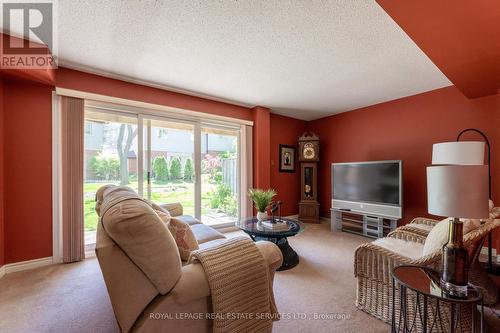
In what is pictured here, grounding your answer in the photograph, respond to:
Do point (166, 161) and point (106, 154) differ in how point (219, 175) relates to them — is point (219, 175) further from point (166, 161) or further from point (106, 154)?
point (106, 154)

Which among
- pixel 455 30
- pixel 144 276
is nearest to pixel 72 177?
pixel 144 276

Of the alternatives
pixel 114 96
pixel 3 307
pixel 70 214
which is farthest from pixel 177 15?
pixel 3 307

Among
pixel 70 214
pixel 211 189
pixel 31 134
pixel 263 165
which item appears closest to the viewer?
pixel 31 134

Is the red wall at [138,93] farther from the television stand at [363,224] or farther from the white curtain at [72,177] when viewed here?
the television stand at [363,224]

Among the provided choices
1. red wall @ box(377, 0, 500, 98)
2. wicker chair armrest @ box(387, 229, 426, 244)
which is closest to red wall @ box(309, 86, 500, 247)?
red wall @ box(377, 0, 500, 98)

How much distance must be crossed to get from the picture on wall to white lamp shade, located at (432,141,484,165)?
270 cm

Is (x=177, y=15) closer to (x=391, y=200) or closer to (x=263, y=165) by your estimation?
(x=263, y=165)

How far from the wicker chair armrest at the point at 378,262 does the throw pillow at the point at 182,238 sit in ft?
4.26

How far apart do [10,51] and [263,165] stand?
3.45m

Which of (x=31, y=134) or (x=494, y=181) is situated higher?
(x=31, y=134)

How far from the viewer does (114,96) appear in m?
2.87

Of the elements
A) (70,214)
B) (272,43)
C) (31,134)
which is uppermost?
(272,43)

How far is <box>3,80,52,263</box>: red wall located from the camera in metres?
2.33

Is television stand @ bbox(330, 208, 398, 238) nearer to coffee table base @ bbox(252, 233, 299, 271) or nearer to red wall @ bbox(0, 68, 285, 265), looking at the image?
coffee table base @ bbox(252, 233, 299, 271)
